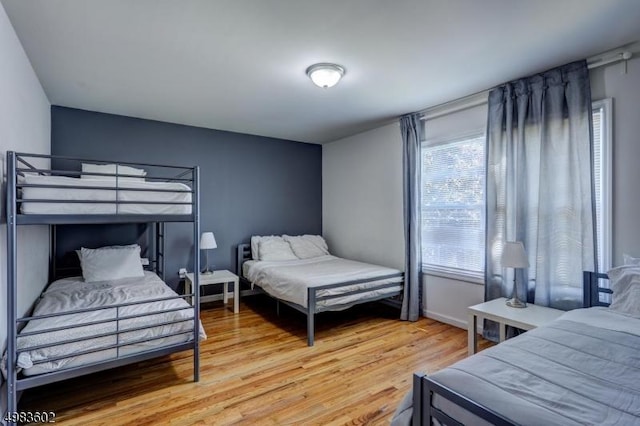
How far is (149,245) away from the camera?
13.0ft

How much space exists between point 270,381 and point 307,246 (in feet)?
8.40

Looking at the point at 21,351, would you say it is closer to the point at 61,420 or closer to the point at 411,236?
the point at 61,420

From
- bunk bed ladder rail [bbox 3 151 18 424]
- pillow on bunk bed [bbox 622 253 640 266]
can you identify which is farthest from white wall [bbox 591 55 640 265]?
bunk bed ladder rail [bbox 3 151 18 424]

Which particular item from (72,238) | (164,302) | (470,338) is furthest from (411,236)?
(72,238)

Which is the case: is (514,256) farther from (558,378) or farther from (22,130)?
(22,130)

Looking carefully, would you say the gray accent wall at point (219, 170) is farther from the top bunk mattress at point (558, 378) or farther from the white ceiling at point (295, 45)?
the top bunk mattress at point (558, 378)

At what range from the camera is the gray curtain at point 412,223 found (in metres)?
3.62

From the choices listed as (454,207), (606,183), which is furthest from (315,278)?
(606,183)

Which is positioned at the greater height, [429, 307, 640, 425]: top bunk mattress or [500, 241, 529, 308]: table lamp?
[500, 241, 529, 308]: table lamp

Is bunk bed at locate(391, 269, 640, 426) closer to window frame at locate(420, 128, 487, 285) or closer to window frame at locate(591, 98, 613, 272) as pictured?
window frame at locate(591, 98, 613, 272)

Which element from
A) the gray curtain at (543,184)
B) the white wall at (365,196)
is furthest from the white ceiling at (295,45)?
the white wall at (365,196)

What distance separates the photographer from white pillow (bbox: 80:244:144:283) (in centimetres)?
320

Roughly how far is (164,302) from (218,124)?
101 inches

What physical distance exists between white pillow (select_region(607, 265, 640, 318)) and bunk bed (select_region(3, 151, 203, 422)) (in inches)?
112
